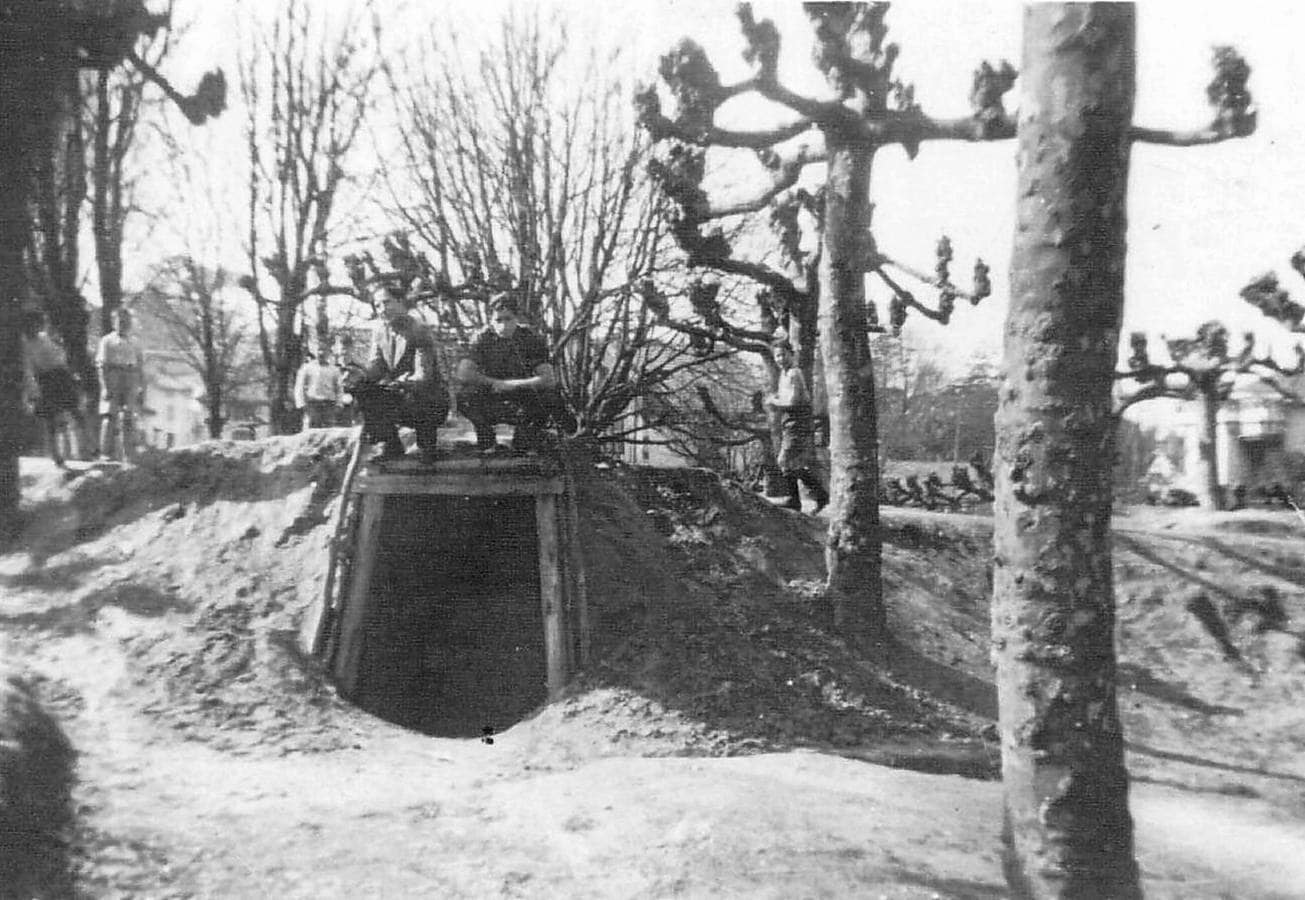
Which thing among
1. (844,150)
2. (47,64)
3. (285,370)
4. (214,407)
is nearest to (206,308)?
(214,407)

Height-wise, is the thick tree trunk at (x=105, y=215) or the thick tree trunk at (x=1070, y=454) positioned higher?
the thick tree trunk at (x=105, y=215)

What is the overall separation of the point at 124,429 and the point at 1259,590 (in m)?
12.5

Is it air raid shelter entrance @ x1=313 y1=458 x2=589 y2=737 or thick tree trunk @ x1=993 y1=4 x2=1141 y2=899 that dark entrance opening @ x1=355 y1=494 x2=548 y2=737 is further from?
thick tree trunk @ x1=993 y1=4 x2=1141 y2=899

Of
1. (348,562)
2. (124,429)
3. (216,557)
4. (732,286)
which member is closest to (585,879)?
(348,562)

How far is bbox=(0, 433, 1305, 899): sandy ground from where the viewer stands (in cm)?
606

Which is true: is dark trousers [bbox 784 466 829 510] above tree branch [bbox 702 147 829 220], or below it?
below

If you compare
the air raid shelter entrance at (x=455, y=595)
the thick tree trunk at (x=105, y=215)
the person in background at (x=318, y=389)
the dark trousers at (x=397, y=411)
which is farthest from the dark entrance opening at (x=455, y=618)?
the thick tree trunk at (x=105, y=215)

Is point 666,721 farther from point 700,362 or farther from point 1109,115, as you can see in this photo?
point 700,362

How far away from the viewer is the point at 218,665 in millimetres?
9195

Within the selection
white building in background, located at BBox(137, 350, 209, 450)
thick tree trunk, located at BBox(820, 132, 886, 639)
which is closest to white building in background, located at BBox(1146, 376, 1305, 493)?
thick tree trunk, located at BBox(820, 132, 886, 639)

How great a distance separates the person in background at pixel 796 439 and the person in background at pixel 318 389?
5.16 m

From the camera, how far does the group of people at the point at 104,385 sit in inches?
471

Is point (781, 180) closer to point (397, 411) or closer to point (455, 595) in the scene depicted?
point (397, 411)

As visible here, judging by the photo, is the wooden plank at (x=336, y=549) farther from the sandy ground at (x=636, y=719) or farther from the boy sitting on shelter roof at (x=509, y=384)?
the boy sitting on shelter roof at (x=509, y=384)
